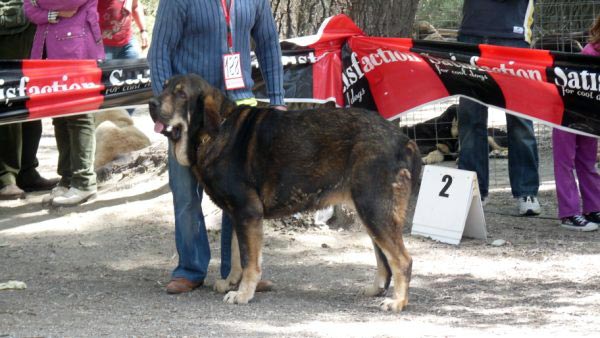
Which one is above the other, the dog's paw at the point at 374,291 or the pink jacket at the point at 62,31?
the pink jacket at the point at 62,31

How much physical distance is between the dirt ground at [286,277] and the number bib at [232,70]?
4.62 feet

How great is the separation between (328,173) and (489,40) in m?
3.53

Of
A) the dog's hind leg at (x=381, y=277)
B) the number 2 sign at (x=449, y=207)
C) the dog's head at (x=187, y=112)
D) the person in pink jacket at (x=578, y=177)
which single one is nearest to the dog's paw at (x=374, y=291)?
the dog's hind leg at (x=381, y=277)

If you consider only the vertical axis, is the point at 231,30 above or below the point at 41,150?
above

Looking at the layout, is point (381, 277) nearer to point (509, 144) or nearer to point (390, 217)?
point (390, 217)

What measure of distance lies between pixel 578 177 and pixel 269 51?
3.35 m

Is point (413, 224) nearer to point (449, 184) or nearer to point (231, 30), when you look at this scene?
point (449, 184)

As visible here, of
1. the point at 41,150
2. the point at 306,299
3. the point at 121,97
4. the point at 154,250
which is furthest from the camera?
the point at 41,150

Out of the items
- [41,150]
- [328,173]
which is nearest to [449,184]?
[328,173]

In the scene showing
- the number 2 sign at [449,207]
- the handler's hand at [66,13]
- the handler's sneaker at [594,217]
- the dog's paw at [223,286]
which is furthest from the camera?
the handler's hand at [66,13]

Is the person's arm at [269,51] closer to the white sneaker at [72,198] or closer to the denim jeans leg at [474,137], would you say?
the denim jeans leg at [474,137]

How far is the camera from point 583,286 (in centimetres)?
692

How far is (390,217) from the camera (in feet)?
20.5

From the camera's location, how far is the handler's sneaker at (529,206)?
9125 millimetres
